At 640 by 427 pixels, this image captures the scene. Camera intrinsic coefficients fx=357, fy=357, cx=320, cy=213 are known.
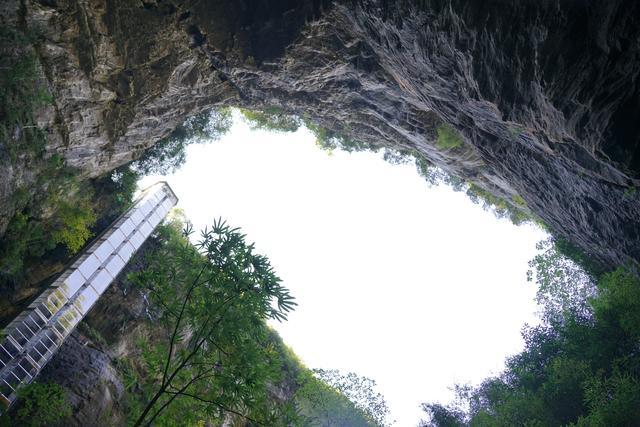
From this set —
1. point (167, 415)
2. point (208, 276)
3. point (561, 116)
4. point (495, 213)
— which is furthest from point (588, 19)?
point (495, 213)

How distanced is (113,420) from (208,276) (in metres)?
9.45

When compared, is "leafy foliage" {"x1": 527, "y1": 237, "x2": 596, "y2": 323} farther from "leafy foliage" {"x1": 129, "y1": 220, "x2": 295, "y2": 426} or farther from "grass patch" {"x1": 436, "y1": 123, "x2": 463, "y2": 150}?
"leafy foliage" {"x1": 129, "y1": 220, "x2": 295, "y2": 426}

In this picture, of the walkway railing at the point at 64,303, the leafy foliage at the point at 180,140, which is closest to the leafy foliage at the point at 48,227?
the walkway railing at the point at 64,303

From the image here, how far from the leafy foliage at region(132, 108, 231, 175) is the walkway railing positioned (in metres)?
3.22

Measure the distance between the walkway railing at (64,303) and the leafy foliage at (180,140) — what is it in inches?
127

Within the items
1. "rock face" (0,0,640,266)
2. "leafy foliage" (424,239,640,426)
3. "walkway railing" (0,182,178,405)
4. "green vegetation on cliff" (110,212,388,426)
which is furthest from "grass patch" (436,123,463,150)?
"walkway railing" (0,182,178,405)

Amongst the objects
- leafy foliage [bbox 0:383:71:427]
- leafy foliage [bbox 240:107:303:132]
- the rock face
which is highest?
leafy foliage [bbox 240:107:303:132]

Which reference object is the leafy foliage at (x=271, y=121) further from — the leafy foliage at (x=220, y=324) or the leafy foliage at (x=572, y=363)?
the leafy foliage at (x=572, y=363)

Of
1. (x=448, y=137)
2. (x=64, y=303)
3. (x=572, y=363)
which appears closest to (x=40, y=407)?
(x=64, y=303)

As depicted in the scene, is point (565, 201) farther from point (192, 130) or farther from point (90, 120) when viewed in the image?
point (192, 130)

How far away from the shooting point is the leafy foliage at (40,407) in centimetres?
906

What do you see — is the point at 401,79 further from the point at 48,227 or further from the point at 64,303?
the point at 64,303

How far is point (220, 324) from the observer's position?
812 cm

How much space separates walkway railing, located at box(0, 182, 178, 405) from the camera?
1172cm
